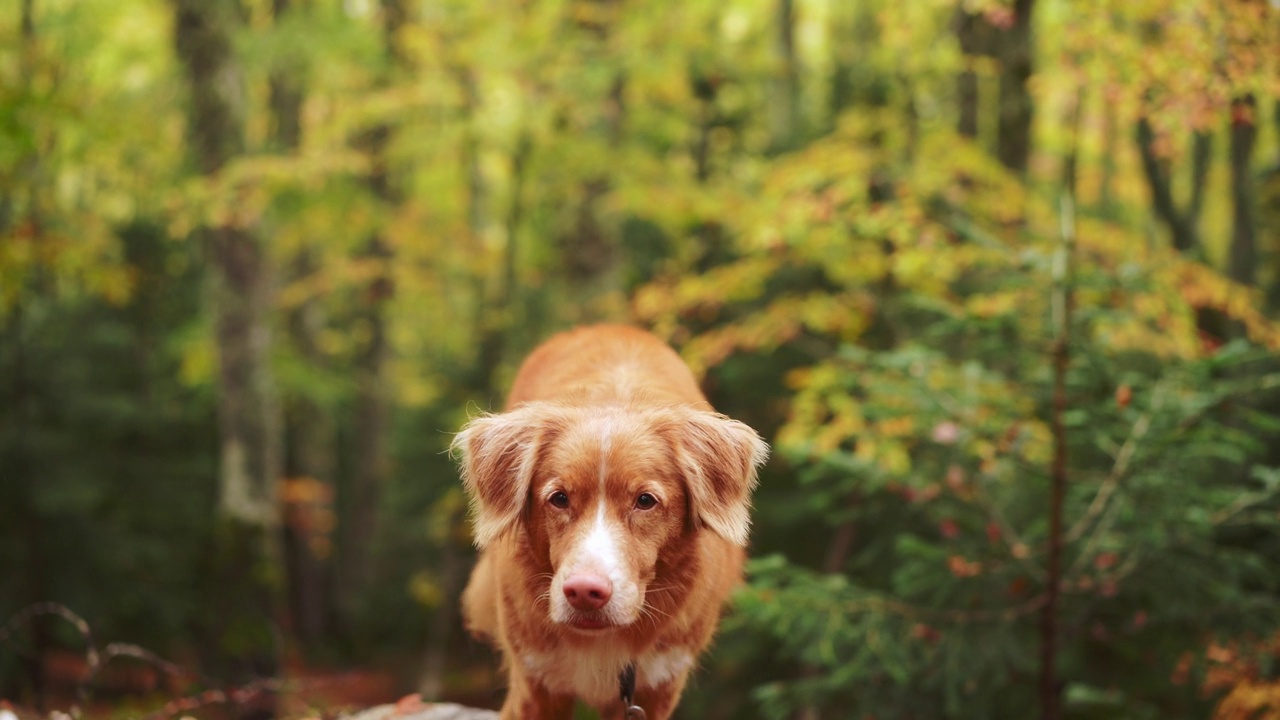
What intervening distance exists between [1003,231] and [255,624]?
8572 mm

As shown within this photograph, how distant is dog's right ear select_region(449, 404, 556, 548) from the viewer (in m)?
3.05

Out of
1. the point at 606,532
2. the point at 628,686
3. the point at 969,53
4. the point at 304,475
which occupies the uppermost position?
the point at 969,53

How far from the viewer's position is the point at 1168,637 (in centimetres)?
518

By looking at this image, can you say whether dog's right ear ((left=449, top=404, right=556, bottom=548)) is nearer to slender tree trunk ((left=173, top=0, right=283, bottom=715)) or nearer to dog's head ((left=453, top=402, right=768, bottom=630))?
dog's head ((left=453, top=402, right=768, bottom=630))

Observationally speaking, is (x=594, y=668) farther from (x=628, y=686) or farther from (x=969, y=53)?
(x=969, y=53)

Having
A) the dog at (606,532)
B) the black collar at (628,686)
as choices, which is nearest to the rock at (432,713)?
the dog at (606,532)

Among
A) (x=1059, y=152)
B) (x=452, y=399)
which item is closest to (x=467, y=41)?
(x=452, y=399)

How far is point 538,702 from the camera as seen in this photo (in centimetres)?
332

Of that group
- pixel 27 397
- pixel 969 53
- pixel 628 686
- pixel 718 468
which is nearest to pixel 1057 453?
pixel 718 468

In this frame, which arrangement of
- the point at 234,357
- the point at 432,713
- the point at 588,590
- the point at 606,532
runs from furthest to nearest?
the point at 234,357
the point at 432,713
the point at 606,532
the point at 588,590

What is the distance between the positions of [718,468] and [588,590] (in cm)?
71

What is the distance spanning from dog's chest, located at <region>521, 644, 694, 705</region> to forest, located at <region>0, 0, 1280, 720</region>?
135 centimetres

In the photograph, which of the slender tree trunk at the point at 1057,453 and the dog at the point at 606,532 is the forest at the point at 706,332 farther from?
the dog at the point at 606,532

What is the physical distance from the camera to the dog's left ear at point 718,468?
3053 millimetres
